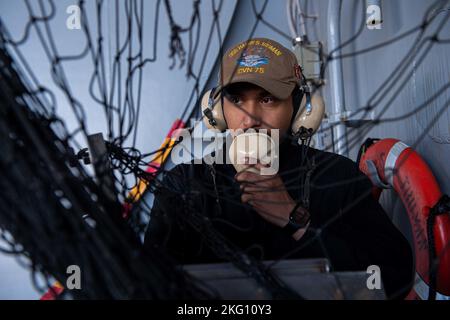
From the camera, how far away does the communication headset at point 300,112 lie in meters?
1.16

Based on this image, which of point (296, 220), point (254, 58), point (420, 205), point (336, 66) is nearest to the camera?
point (296, 220)

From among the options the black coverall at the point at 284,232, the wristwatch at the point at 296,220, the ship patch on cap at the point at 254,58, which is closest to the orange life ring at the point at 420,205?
the black coverall at the point at 284,232

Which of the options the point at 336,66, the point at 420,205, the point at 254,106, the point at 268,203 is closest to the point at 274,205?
the point at 268,203

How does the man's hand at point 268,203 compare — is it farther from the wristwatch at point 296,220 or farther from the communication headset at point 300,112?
the communication headset at point 300,112

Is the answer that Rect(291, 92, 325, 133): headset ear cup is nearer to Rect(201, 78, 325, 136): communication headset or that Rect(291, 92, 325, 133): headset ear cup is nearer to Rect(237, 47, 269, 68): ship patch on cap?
Rect(201, 78, 325, 136): communication headset

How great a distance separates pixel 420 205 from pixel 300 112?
1.33 feet

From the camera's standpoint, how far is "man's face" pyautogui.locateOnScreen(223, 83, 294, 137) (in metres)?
1.13

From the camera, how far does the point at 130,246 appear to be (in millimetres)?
561

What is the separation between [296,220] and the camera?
976 mm

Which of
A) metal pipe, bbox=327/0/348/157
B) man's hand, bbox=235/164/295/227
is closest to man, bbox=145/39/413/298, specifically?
man's hand, bbox=235/164/295/227

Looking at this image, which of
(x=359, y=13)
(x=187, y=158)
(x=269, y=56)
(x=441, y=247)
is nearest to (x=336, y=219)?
(x=441, y=247)

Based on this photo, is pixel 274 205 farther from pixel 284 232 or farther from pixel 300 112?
pixel 300 112

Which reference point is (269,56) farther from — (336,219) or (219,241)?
(219,241)

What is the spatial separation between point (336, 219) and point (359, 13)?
107 cm
